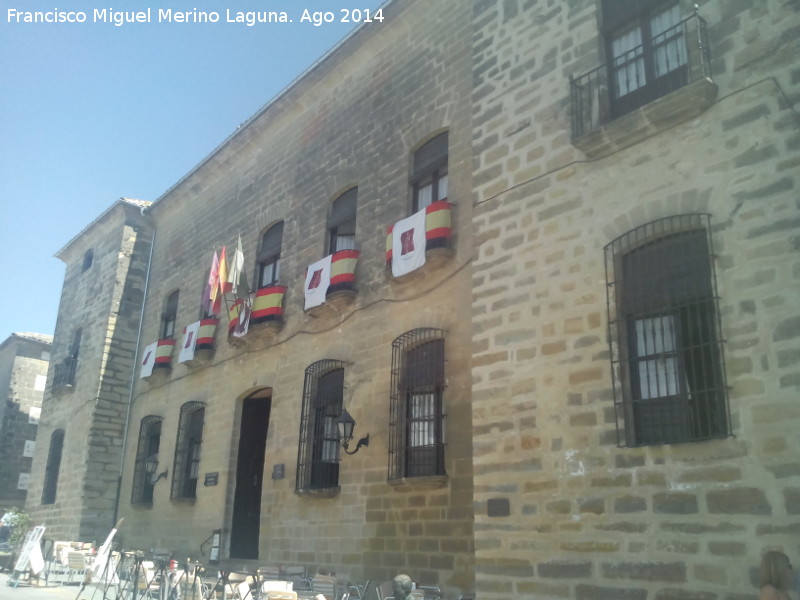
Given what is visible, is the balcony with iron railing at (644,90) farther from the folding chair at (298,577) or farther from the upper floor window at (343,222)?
the folding chair at (298,577)

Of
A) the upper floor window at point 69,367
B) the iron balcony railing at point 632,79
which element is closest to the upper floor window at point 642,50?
the iron balcony railing at point 632,79

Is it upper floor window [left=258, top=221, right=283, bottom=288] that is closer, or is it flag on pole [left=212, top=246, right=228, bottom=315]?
flag on pole [left=212, top=246, right=228, bottom=315]

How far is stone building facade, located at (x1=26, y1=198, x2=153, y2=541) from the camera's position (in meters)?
16.6

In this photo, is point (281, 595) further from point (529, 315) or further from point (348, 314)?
point (348, 314)

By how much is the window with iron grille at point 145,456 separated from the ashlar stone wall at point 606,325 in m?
10.3

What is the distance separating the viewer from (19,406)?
1116 inches

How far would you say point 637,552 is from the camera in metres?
5.58

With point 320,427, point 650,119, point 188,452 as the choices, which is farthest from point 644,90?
point 188,452

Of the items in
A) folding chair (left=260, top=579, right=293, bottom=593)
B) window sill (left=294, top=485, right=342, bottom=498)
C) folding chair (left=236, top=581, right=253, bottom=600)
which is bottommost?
folding chair (left=236, top=581, right=253, bottom=600)

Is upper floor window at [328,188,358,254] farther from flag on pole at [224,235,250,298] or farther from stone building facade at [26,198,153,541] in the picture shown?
stone building facade at [26,198,153,541]

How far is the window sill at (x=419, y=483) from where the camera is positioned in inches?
325

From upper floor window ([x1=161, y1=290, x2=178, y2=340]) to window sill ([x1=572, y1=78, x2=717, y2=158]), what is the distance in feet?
38.8

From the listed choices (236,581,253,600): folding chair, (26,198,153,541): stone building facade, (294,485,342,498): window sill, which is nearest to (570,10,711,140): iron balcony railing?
(294,485,342,498): window sill

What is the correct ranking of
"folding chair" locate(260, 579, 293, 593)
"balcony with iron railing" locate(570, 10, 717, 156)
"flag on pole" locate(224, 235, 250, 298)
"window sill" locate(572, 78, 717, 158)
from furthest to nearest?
"flag on pole" locate(224, 235, 250, 298), "folding chair" locate(260, 579, 293, 593), "balcony with iron railing" locate(570, 10, 717, 156), "window sill" locate(572, 78, 717, 158)
